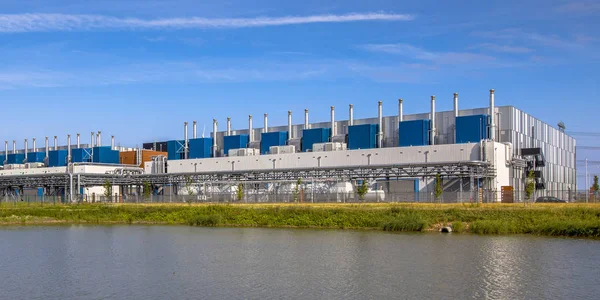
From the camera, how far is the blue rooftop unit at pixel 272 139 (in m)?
Answer: 81.8

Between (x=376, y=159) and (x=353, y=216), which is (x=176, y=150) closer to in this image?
(x=376, y=159)

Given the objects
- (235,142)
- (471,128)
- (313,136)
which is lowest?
(235,142)

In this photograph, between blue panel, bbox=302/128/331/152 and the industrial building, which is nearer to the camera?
the industrial building

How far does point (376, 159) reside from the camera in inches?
2739

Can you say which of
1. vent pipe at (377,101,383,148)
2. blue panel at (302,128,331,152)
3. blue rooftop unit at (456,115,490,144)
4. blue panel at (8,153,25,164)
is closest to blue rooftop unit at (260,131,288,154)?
blue panel at (302,128,331,152)

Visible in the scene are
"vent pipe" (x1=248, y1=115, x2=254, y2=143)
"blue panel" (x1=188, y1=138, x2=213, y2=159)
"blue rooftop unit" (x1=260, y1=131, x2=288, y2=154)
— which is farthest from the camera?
"blue panel" (x1=188, y1=138, x2=213, y2=159)

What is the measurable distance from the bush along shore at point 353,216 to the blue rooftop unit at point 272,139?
2289cm

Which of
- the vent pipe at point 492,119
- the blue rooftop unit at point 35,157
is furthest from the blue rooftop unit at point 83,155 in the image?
the vent pipe at point 492,119

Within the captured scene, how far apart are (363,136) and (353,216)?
81.6ft

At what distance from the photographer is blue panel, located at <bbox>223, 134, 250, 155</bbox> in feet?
282

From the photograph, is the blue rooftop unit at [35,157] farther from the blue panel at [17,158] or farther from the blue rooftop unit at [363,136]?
the blue rooftop unit at [363,136]

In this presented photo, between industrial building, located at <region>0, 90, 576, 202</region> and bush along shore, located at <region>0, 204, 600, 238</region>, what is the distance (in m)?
6.66

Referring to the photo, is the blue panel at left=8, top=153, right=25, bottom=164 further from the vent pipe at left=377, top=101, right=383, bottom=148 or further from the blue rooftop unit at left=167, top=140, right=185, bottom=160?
the vent pipe at left=377, top=101, right=383, bottom=148

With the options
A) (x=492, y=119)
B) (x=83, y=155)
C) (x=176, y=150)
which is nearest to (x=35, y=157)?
(x=83, y=155)
